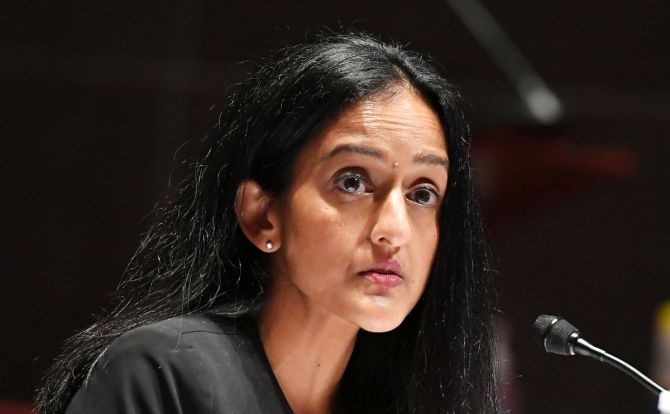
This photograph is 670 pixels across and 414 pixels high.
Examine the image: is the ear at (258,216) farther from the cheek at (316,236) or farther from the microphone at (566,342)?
the microphone at (566,342)

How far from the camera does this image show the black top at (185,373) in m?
1.49

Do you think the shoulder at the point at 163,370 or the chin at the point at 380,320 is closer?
the shoulder at the point at 163,370

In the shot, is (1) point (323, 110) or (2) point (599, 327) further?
(2) point (599, 327)

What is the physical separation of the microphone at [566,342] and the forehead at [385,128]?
12.2 inches

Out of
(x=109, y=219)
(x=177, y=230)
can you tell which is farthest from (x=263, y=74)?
(x=109, y=219)

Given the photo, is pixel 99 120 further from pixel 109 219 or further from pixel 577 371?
pixel 577 371

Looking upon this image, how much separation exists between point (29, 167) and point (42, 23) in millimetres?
519

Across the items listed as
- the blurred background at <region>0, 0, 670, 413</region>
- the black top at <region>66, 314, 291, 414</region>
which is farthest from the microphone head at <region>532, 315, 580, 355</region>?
the blurred background at <region>0, 0, 670, 413</region>

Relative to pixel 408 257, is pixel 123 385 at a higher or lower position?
lower

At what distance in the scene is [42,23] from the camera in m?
3.97

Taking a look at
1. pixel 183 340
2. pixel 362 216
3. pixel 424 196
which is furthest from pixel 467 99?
pixel 183 340

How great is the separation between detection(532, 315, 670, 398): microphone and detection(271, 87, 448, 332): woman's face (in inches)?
8.1

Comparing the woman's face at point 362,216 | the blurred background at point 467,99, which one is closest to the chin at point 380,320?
the woman's face at point 362,216

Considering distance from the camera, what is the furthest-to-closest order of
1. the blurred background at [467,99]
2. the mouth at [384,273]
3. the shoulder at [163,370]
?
1. the blurred background at [467,99]
2. the mouth at [384,273]
3. the shoulder at [163,370]
